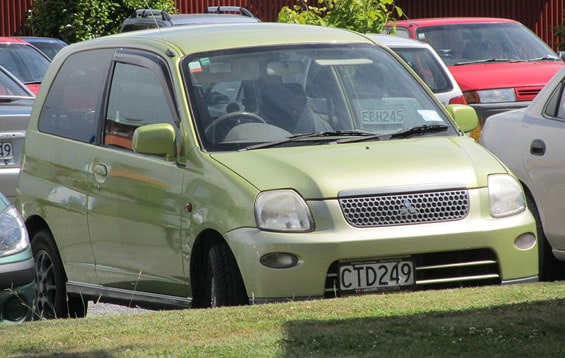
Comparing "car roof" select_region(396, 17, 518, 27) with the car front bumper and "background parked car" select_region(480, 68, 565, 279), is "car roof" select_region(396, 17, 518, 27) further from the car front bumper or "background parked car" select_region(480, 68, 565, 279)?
the car front bumper

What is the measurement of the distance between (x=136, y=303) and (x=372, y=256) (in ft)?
6.04

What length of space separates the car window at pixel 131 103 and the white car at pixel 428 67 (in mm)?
6242

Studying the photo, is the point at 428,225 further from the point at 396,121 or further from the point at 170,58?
the point at 170,58

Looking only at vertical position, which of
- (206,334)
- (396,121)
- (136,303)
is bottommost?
(136,303)

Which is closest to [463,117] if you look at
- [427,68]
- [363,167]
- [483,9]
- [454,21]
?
[363,167]

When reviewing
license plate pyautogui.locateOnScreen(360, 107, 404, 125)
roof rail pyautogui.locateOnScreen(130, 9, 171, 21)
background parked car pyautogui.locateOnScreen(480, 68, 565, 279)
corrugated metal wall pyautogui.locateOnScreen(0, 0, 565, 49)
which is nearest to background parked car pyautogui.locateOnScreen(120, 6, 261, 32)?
roof rail pyautogui.locateOnScreen(130, 9, 171, 21)

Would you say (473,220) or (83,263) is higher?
(473,220)

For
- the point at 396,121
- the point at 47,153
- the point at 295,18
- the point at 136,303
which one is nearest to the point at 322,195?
the point at 396,121

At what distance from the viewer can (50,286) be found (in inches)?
352

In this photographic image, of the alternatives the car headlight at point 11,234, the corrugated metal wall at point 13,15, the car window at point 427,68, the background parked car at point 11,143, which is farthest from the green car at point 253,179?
the corrugated metal wall at point 13,15

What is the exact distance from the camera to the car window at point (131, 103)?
26.0 feet

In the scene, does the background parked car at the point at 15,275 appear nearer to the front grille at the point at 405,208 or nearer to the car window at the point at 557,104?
the front grille at the point at 405,208

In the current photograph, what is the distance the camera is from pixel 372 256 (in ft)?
22.4

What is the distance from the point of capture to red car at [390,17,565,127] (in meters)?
15.0
